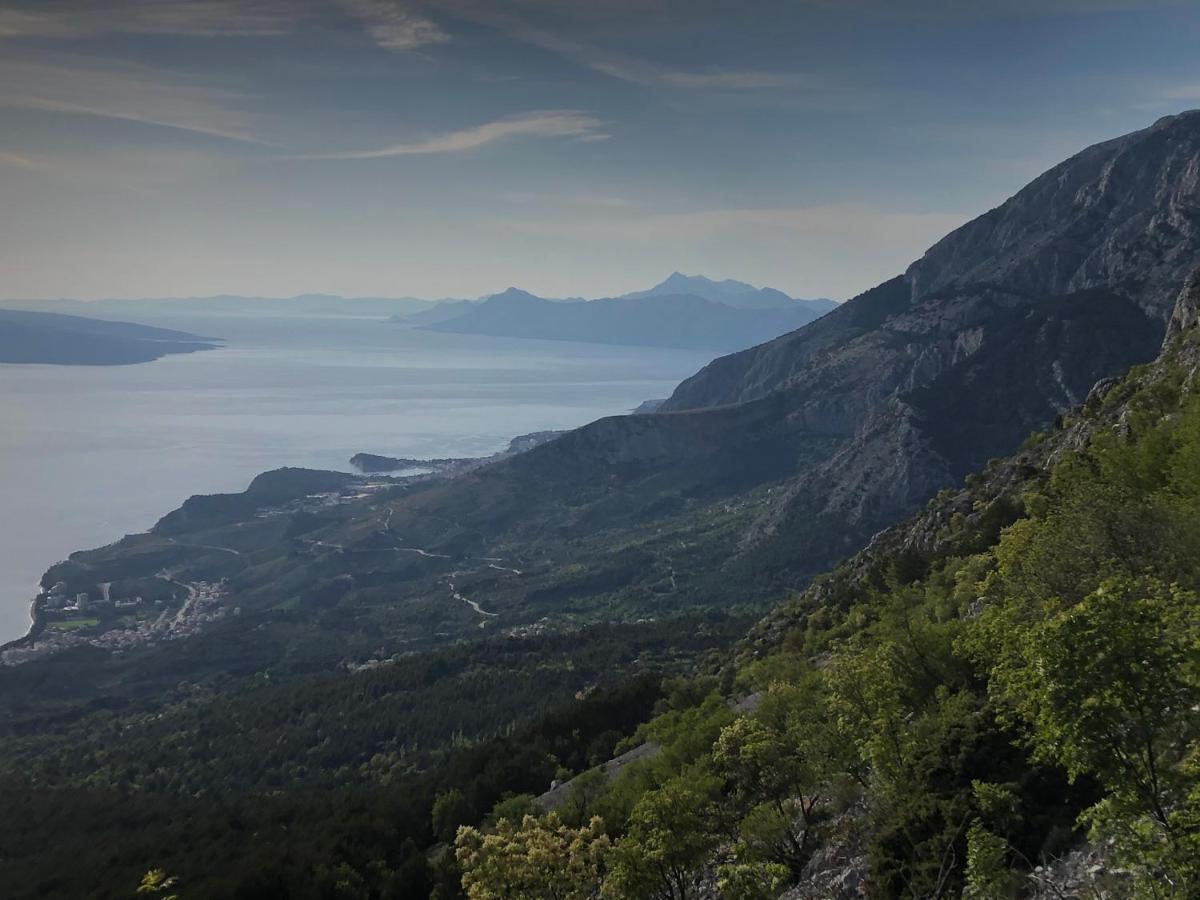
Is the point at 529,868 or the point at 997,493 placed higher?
the point at 997,493

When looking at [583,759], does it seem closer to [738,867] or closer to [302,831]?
[302,831]

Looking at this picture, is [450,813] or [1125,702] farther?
[450,813]

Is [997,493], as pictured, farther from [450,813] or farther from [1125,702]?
[1125,702]

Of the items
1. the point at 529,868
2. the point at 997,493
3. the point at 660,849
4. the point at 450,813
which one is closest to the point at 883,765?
the point at 660,849

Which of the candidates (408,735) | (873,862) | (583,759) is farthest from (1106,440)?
(408,735)

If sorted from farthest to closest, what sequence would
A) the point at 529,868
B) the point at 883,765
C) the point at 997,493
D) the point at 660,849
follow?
1. the point at 997,493
2. the point at 883,765
3. the point at 660,849
4. the point at 529,868

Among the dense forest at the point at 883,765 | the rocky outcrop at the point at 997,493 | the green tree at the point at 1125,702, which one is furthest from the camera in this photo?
the rocky outcrop at the point at 997,493

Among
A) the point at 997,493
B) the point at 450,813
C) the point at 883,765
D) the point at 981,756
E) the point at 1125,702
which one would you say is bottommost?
the point at 450,813

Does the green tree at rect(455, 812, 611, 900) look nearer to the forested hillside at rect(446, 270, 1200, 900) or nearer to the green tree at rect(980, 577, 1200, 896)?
the forested hillside at rect(446, 270, 1200, 900)

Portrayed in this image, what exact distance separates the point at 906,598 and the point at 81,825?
88895mm

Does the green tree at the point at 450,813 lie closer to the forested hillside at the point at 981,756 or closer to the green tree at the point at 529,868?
the forested hillside at the point at 981,756

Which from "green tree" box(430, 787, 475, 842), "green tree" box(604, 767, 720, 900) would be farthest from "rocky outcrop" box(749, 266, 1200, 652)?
"green tree" box(604, 767, 720, 900)

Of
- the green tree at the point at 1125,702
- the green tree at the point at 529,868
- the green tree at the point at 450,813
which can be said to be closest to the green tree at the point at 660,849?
the green tree at the point at 529,868

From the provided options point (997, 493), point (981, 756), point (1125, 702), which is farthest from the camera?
point (997, 493)
